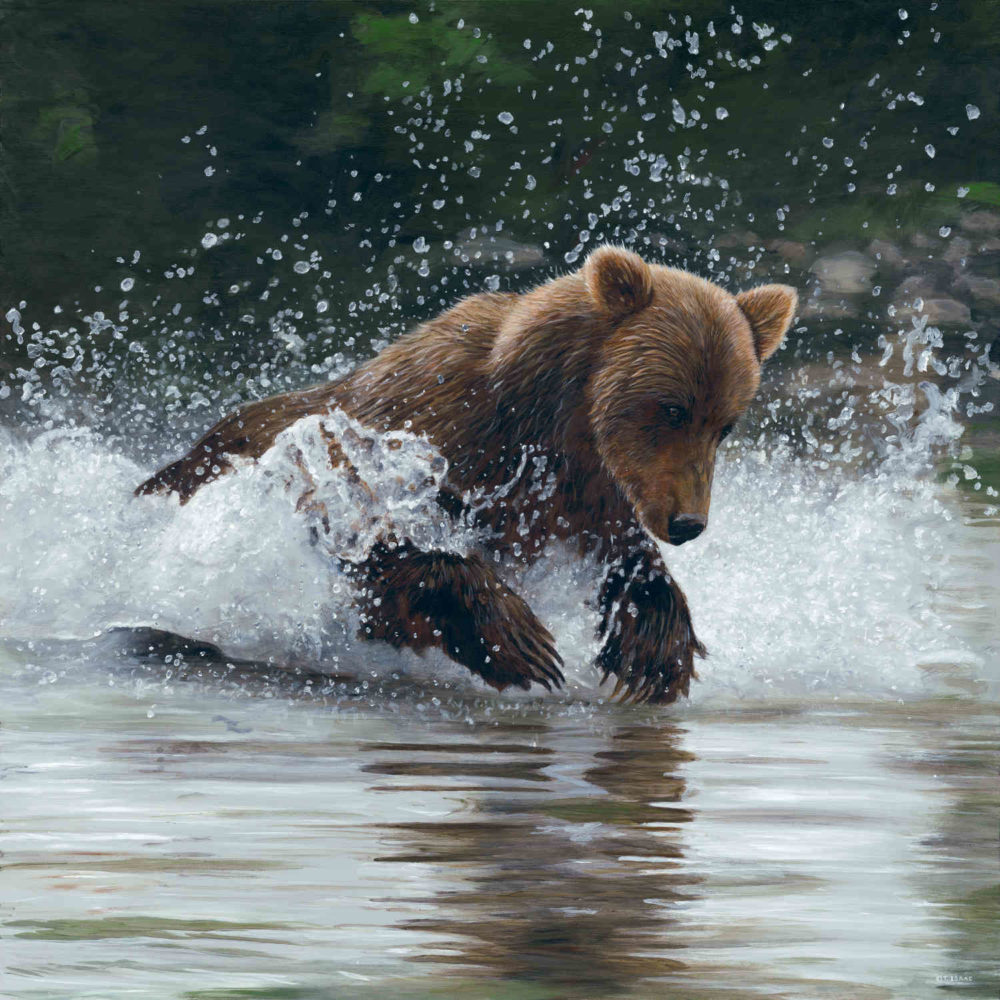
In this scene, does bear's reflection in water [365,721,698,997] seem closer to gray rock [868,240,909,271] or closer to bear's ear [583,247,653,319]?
bear's ear [583,247,653,319]

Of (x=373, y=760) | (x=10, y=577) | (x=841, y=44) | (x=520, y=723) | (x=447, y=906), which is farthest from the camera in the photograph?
(x=841, y=44)

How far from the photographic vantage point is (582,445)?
5012 mm

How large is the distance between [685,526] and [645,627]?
385 millimetres

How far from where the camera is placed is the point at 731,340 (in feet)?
16.5

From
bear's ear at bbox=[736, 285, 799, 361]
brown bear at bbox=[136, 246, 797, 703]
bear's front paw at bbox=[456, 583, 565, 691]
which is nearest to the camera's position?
bear's front paw at bbox=[456, 583, 565, 691]

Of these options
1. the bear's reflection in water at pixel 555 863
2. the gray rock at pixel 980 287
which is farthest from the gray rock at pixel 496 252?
the bear's reflection in water at pixel 555 863

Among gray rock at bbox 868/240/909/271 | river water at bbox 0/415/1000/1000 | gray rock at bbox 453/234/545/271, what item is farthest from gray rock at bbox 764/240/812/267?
river water at bbox 0/415/1000/1000

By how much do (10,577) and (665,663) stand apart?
2317 mm

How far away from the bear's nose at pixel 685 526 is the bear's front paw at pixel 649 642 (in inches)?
12.4

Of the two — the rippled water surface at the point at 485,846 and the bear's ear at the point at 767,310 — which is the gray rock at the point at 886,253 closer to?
the bear's ear at the point at 767,310

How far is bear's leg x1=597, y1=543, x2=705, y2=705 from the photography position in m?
4.86

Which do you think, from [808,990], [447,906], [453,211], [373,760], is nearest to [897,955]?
[808,990]

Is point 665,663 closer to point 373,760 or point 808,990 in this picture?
point 373,760

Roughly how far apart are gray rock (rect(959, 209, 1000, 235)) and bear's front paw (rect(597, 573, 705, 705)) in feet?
Result: 12.8
